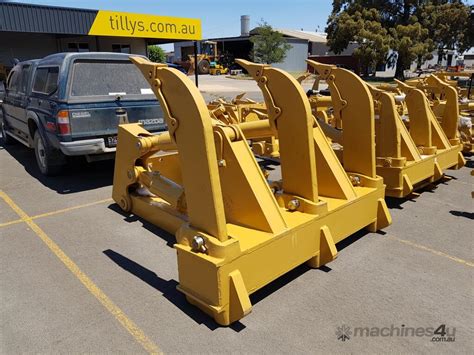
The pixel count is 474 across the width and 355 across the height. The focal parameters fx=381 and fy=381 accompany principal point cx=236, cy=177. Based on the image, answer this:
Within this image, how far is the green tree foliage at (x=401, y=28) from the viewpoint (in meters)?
36.1

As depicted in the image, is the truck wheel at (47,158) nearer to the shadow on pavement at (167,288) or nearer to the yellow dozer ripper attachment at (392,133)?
the shadow on pavement at (167,288)

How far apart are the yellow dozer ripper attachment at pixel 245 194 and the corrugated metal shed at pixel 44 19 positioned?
13.6 meters

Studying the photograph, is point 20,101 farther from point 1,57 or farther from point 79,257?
point 1,57

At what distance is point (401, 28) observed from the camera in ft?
119

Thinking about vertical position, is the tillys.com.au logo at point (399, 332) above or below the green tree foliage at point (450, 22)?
below

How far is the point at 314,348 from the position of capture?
269 cm

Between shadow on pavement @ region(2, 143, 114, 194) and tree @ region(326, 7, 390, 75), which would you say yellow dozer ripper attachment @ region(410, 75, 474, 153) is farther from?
tree @ region(326, 7, 390, 75)

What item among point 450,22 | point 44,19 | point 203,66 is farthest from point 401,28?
point 44,19

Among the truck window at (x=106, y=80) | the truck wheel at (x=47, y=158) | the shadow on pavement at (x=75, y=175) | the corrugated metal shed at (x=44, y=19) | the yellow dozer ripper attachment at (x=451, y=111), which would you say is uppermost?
the corrugated metal shed at (x=44, y=19)

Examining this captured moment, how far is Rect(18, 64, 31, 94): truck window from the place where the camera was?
7405mm

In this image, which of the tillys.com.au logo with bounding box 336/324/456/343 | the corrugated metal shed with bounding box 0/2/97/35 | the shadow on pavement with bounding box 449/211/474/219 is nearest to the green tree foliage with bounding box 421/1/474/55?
the corrugated metal shed with bounding box 0/2/97/35

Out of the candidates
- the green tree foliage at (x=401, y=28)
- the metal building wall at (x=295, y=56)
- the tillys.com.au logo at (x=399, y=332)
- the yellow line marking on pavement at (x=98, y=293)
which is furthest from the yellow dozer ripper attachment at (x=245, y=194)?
the metal building wall at (x=295, y=56)

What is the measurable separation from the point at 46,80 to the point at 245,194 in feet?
16.5

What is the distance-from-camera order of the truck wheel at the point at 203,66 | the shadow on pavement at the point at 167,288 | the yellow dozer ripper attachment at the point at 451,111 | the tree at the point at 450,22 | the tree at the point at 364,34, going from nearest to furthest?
the shadow on pavement at the point at 167,288
the yellow dozer ripper attachment at the point at 451,111
the tree at the point at 364,34
the tree at the point at 450,22
the truck wheel at the point at 203,66
